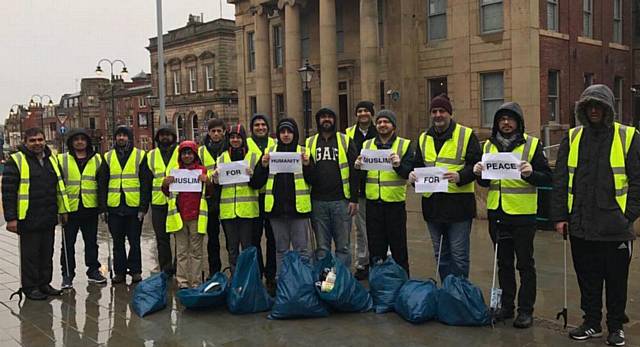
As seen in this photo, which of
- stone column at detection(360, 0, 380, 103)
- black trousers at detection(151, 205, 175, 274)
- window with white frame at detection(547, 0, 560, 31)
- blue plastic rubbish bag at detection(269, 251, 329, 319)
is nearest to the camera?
blue plastic rubbish bag at detection(269, 251, 329, 319)

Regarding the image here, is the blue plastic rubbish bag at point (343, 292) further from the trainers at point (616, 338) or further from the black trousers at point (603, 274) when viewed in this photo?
the trainers at point (616, 338)

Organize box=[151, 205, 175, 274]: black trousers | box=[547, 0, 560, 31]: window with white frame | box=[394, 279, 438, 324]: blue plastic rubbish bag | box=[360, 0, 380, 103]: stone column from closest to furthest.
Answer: box=[394, 279, 438, 324]: blue plastic rubbish bag, box=[151, 205, 175, 274]: black trousers, box=[547, 0, 560, 31]: window with white frame, box=[360, 0, 380, 103]: stone column

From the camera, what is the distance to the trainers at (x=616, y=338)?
213 inches

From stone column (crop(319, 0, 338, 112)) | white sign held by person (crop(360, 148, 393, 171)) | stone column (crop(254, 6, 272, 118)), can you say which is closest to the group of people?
white sign held by person (crop(360, 148, 393, 171))

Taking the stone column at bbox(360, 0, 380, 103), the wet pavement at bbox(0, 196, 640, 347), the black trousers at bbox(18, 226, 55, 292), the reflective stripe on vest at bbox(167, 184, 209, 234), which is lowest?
the wet pavement at bbox(0, 196, 640, 347)

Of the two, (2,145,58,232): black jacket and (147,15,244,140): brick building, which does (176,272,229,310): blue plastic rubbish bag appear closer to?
(2,145,58,232): black jacket

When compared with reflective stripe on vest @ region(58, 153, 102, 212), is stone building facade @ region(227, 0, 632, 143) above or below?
above

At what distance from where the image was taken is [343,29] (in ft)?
89.7

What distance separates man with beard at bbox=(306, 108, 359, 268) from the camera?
7.39 m

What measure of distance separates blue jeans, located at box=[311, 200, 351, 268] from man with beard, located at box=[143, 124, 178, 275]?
208 centimetres

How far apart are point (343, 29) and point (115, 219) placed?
2073 cm

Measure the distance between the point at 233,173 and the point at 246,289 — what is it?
4.82ft

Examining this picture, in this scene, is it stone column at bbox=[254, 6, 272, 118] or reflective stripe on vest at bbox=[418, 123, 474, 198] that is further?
stone column at bbox=[254, 6, 272, 118]

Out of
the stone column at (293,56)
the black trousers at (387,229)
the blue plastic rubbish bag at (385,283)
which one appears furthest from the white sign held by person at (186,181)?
the stone column at (293,56)
